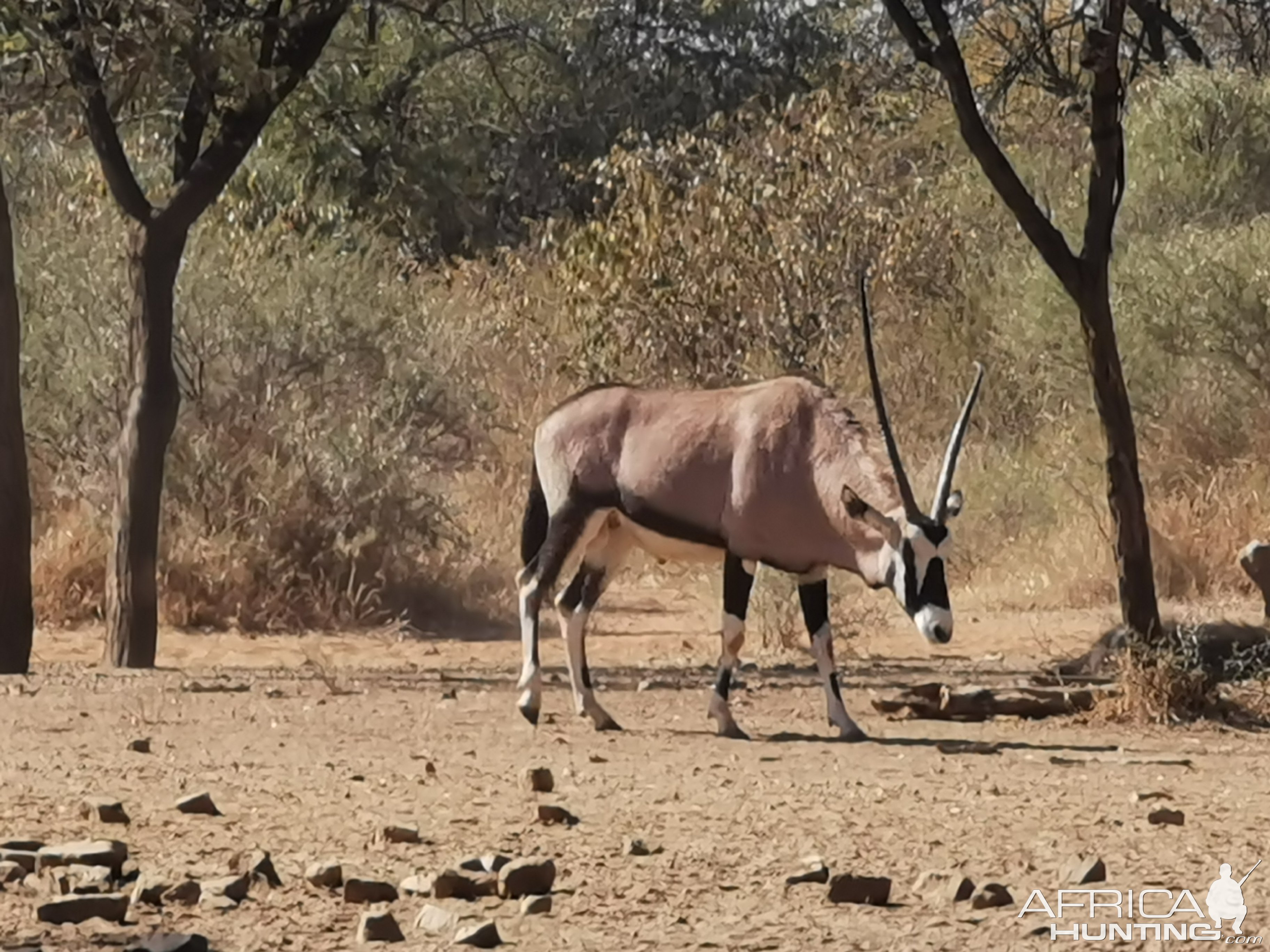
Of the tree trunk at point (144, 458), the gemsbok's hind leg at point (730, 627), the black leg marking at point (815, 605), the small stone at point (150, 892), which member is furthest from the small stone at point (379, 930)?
the tree trunk at point (144, 458)

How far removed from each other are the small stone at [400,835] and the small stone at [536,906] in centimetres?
109

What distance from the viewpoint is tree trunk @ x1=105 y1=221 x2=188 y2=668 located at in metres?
14.4

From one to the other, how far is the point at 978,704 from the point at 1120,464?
1.46 metres

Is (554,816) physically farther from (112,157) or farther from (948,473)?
(112,157)

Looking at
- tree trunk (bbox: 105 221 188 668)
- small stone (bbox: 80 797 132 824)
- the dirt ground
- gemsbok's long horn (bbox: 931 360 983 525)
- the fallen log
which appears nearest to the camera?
the dirt ground

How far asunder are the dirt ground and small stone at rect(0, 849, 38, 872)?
28 centimetres

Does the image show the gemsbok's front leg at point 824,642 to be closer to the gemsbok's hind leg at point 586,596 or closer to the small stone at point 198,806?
the gemsbok's hind leg at point 586,596

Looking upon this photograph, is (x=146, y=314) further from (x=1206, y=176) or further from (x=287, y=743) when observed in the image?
(x=1206, y=176)

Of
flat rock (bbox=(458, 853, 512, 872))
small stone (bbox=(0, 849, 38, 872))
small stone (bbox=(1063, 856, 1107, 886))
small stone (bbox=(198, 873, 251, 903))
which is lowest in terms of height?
small stone (bbox=(198, 873, 251, 903))

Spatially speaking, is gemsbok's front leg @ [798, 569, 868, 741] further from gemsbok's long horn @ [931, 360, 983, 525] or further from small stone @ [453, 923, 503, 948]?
small stone @ [453, 923, 503, 948]

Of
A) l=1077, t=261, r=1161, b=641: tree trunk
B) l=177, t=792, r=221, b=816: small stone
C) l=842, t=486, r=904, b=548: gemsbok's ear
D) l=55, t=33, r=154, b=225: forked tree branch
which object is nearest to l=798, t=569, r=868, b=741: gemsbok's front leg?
l=842, t=486, r=904, b=548: gemsbok's ear

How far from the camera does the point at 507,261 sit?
29469mm

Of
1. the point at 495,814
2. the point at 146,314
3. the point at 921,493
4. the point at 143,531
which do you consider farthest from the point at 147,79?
the point at 495,814

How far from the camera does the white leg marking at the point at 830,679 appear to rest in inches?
430
